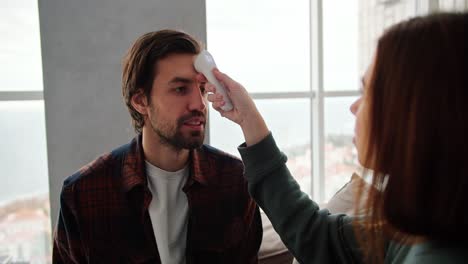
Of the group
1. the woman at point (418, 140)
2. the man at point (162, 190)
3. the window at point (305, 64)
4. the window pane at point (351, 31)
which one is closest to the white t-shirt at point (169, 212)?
the man at point (162, 190)

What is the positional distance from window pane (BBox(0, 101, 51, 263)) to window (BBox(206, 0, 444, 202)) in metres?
1.06

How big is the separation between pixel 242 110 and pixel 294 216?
0.27 metres

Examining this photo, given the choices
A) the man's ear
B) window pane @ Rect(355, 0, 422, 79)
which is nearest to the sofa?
the man's ear

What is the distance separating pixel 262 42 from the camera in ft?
8.15

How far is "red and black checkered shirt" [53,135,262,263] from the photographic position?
103 cm

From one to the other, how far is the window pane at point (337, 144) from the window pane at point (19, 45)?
1.98 metres

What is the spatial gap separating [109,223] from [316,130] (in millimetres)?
1996

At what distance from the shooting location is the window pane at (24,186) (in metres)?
1.85

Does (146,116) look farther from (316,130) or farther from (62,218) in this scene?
(316,130)

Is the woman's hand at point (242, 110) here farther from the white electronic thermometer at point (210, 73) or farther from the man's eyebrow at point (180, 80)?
the man's eyebrow at point (180, 80)

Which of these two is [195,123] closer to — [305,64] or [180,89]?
[180,89]

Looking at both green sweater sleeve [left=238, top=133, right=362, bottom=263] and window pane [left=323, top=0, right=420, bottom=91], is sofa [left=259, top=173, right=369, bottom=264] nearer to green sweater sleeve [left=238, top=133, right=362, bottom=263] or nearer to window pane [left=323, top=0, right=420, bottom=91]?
green sweater sleeve [left=238, top=133, right=362, bottom=263]

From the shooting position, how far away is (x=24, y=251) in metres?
1.91

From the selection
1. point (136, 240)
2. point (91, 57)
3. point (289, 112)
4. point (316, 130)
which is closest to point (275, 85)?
point (289, 112)
